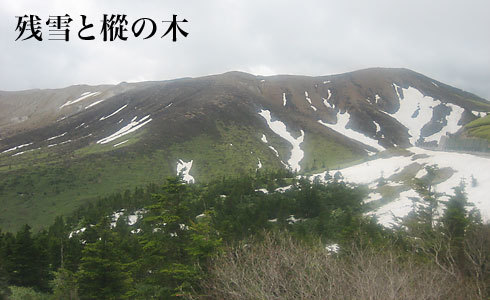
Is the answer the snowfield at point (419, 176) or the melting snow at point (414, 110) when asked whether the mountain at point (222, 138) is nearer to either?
the snowfield at point (419, 176)

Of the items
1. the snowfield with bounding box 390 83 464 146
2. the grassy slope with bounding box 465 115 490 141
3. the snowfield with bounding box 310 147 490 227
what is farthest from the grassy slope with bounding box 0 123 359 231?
the snowfield with bounding box 390 83 464 146

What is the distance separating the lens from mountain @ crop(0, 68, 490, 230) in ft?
244

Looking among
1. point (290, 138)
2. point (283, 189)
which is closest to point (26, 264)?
point (283, 189)

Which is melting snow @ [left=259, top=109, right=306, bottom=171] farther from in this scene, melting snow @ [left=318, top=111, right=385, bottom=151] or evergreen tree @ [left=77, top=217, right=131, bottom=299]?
evergreen tree @ [left=77, top=217, right=131, bottom=299]

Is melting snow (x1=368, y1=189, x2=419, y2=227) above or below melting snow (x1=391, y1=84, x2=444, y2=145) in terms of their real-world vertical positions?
below

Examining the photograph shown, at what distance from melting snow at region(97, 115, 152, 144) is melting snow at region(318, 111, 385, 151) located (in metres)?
83.8

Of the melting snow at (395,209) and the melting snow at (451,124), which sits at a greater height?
the melting snow at (451,124)

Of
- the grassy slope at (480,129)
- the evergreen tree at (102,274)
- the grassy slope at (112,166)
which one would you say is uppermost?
the grassy slope at (480,129)

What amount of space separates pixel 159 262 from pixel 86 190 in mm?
72299

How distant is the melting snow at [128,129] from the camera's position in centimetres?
11094

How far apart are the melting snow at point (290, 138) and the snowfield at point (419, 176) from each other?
38287mm

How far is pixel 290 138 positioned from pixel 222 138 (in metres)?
29.7

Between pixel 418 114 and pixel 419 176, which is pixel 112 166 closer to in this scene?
pixel 419 176

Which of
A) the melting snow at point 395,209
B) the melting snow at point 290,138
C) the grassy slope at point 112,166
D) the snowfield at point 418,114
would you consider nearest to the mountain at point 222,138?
the grassy slope at point 112,166
